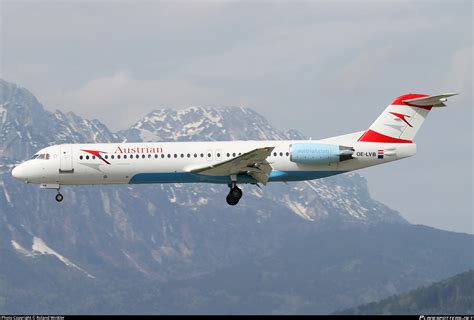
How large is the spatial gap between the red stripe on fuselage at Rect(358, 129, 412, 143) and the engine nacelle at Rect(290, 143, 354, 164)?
7.26 ft

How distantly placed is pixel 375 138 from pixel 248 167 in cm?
897

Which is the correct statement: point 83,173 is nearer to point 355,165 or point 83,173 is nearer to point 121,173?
point 121,173

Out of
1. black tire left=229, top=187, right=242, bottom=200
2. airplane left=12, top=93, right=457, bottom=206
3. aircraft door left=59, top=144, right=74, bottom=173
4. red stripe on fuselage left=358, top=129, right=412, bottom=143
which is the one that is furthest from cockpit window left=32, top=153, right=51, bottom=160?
red stripe on fuselage left=358, top=129, right=412, bottom=143

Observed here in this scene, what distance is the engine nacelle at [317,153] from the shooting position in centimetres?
6253

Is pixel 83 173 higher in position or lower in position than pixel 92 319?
higher

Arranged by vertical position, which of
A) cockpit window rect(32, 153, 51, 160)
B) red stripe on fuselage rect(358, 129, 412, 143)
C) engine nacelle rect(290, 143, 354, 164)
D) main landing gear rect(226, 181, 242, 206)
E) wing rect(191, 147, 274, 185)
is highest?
cockpit window rect(32, 153, 51, 160)

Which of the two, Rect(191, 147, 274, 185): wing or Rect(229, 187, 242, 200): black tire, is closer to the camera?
Rect(191, 147, 274, 185): wing

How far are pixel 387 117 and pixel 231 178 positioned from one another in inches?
438

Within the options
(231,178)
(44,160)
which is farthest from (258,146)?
(44,160)

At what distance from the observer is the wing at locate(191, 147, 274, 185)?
6000 cm

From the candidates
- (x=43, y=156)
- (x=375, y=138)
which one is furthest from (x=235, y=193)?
(x=43, y=156)

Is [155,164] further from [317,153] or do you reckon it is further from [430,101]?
[430,101]

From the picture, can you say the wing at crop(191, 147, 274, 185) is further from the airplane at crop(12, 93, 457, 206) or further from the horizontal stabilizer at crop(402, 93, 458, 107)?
the horizontal stabilizer at crop(402, 93, 458, 107)

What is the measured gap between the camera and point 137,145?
63.8 metres
